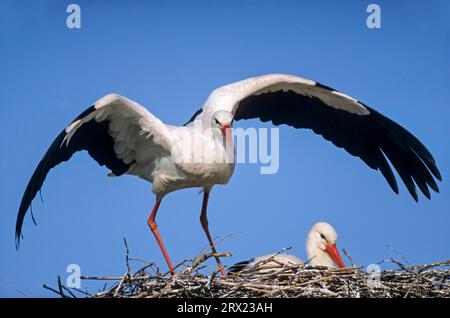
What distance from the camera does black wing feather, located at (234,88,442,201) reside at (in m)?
6.19

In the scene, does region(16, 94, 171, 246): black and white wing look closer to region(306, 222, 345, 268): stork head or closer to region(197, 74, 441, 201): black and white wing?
region(197, 74, 441, 201): black and white wing

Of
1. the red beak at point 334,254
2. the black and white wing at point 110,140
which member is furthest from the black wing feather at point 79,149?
the red beak at point 334,254

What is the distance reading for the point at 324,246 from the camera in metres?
5.71

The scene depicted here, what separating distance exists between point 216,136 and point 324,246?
1.09 metres

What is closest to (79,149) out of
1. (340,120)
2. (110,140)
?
(110,140)

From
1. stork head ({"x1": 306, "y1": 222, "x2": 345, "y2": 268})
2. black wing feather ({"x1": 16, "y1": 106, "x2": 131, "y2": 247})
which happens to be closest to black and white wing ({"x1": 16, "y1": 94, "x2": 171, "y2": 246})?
black wing feather ({"x1": 16, "y1": 106, "x2": 131, "y2": 247})

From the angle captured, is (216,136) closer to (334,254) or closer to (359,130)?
(334,254)

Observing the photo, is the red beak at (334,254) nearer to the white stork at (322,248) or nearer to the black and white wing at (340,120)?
the white stork at (322,248)

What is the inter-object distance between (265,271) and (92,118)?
1529 millimetres

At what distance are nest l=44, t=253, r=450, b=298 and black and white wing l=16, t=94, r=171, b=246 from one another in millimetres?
1082

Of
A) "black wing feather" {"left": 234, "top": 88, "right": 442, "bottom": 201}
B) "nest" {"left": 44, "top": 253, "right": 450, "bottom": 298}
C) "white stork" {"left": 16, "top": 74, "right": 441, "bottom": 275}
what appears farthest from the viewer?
"black wing feather" {"left": 234, "top": 88, "right": 442, "bottom": 201}

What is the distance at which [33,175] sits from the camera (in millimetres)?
5266
